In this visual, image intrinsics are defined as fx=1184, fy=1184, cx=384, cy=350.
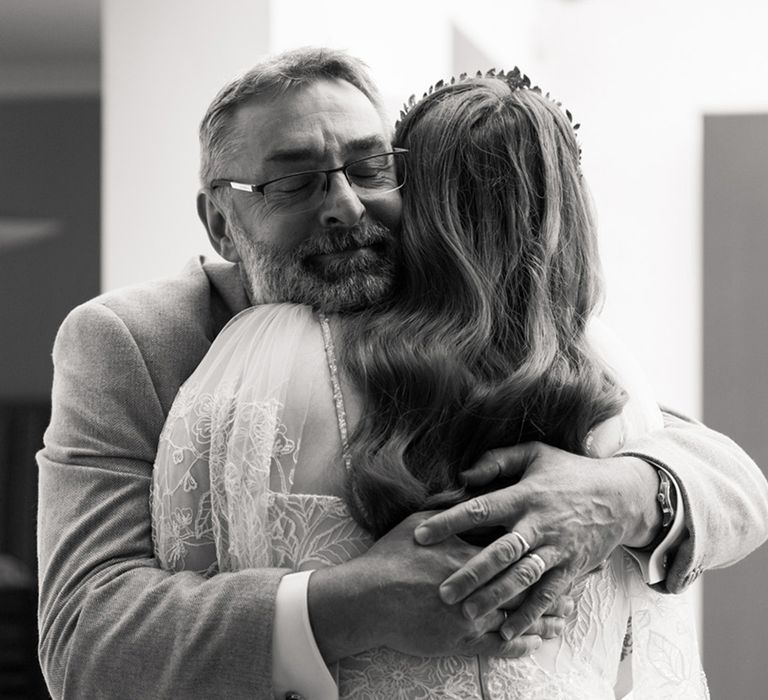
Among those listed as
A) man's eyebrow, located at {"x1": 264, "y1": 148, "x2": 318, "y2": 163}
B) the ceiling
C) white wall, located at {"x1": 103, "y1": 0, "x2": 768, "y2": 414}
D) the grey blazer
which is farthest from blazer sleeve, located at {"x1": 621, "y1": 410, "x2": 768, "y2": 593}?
the ceiling

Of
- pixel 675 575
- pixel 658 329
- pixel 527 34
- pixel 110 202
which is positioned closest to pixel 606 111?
pixel 527 34

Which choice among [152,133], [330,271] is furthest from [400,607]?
[152,133]

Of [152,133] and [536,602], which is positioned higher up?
[152,133]

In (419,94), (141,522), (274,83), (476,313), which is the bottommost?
(141,522)

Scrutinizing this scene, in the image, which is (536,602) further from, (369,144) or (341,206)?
(369,144)

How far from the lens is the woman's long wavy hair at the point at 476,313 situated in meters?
1.48

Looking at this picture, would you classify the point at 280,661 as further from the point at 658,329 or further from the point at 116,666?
the point at 658,329

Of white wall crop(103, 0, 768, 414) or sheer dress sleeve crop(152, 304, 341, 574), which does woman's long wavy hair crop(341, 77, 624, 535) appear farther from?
white wall crop(103, 0, 768, 414)

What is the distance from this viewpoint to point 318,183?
1822 millimetres

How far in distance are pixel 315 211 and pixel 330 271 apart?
4.9 inches

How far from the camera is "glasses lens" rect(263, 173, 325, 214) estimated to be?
5.96 feet

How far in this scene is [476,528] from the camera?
1.50 meters

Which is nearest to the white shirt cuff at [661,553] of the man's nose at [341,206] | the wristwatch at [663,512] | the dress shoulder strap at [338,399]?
the wristwatch at [663,512]

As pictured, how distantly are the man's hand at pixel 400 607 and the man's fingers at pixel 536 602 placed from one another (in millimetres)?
17
